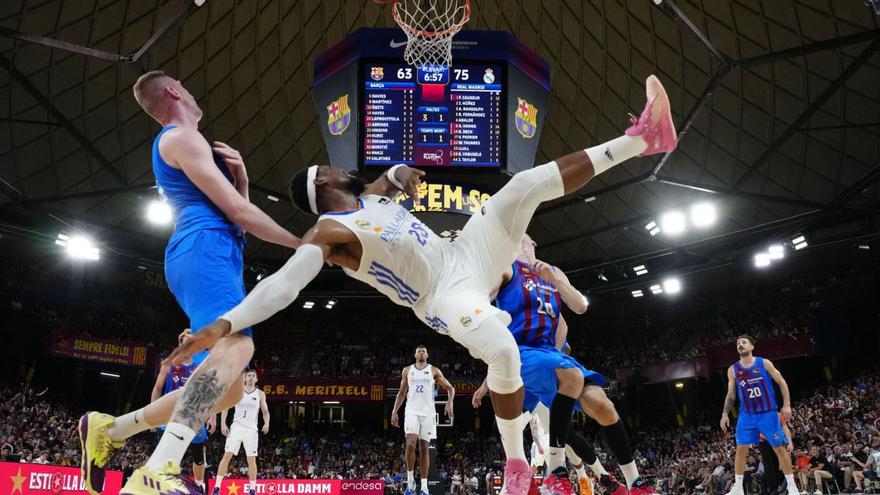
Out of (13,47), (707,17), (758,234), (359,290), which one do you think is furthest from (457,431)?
(13,47)

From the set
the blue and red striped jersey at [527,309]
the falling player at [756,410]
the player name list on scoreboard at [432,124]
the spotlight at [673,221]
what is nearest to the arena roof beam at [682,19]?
the player name list on scoreboard at [432,124]

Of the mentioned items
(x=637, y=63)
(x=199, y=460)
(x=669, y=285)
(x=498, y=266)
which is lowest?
(x=199, y=460)

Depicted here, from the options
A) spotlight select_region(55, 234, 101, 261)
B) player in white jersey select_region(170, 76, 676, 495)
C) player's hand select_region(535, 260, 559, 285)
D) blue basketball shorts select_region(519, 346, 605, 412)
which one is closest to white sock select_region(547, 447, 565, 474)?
blue basketball shorts select_region(519, 346, 605, 412)

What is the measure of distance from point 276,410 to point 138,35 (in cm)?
2136

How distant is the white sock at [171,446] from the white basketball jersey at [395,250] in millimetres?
1337

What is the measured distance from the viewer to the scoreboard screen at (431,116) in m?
14.3

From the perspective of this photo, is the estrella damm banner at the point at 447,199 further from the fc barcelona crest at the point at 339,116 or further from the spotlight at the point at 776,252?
the spotlight at the point at 776,252

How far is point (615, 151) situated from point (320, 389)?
28174 mm

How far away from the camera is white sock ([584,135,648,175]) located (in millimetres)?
4547

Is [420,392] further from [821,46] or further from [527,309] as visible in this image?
[821,46]

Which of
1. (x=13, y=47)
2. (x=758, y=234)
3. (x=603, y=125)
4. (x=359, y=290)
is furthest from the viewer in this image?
(x=359, y=290)

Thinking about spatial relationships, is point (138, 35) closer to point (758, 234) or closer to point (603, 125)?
point (603, 125)

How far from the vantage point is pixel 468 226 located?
4.67m

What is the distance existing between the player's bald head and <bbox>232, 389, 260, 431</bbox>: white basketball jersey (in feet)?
31.2
